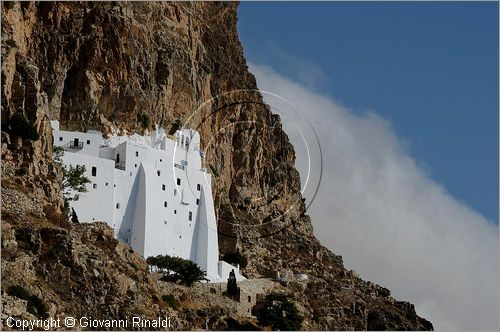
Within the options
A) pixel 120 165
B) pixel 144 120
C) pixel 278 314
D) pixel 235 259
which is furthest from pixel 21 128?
pixel 235 259

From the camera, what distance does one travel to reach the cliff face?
246 feet

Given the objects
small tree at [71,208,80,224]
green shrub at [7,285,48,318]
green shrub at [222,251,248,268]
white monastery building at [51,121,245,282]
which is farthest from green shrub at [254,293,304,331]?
green shrub at [7,285,48,318]

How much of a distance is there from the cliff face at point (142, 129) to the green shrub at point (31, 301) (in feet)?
2.96

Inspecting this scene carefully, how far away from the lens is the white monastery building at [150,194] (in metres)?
88.7

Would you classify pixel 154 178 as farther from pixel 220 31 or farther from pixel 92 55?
pixel 220 31

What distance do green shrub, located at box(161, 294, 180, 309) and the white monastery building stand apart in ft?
25.7

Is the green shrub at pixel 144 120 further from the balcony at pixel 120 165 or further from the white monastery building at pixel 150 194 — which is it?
the balcony at pixel 120 165

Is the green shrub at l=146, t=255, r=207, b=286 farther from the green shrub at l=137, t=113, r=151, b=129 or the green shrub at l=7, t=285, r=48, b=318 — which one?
the green shrub at l=7, t=285, r=48, b=318

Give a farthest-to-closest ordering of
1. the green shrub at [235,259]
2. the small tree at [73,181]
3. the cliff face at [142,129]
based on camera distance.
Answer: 1. the green shrub at [235,259]
2. the small tree at [73,181]
3. the cliff face at [142,129]

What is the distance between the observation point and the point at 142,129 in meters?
95.8

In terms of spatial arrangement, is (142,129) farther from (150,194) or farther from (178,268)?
(178,268)

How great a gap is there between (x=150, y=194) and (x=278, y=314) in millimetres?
10921

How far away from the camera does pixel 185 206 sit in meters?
94.0

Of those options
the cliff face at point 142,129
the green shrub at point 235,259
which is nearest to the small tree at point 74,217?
the cliff face at point 142,129
